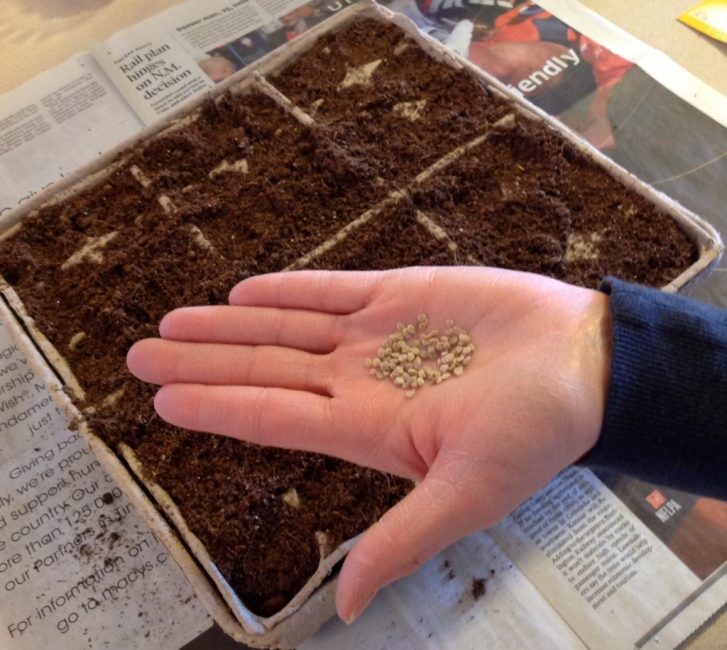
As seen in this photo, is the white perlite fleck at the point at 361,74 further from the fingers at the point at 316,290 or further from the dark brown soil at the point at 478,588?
the dark brown soil at the point at 478,588

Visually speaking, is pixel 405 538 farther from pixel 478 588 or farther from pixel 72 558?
pixel 72 558

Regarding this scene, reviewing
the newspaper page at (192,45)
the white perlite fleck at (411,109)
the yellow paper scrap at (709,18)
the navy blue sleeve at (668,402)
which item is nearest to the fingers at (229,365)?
the navy blue sleeve at (668,402)

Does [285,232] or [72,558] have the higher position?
[285,232]

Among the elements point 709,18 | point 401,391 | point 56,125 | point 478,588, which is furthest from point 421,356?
point 709,18

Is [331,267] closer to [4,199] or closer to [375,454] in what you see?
[375,454]

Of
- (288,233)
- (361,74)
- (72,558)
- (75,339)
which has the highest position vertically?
(361,74)

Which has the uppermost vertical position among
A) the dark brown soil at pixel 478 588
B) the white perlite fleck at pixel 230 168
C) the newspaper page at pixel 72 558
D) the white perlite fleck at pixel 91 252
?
the white perlite fleck at pixel 230 168

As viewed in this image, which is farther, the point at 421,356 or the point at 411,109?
the point at 411,109

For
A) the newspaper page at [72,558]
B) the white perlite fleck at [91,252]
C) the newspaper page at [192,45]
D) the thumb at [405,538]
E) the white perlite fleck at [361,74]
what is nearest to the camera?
the thumb at [405,538]
